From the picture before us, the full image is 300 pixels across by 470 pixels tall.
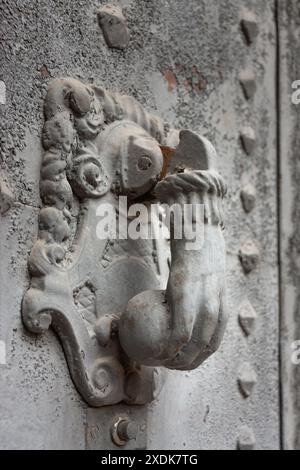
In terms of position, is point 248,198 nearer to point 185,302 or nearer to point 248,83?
point 248,83

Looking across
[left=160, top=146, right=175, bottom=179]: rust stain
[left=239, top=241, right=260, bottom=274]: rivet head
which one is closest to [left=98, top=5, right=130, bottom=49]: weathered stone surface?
[left=160, top=146, right=175, bottom=179]: rust stain

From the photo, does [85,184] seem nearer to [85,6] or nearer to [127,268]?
[127,268]

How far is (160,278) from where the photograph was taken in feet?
3.79

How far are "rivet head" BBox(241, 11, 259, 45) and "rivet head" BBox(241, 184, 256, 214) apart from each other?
0.87 feet

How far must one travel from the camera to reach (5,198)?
3.15 feet

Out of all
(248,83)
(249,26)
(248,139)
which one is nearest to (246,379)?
(248,139)

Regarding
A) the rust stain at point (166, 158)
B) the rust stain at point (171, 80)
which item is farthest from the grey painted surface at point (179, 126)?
the rust stain at point (166, 158)

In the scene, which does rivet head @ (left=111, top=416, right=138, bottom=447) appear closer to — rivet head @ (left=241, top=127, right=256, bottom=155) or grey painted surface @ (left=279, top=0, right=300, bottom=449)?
grey painted surface @ (left=279, top=0, right=300, bottom=449)

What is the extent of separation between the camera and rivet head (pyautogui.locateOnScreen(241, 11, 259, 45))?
144cm

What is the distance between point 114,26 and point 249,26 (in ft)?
1.22

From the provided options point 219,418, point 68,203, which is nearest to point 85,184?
point 68,203
